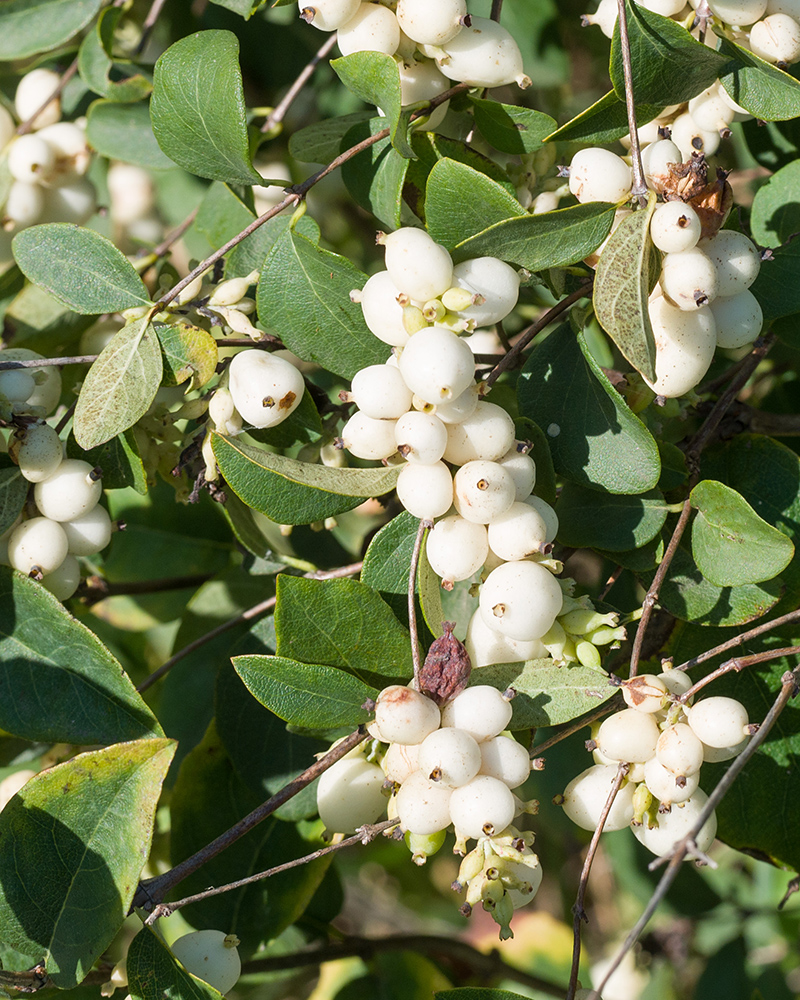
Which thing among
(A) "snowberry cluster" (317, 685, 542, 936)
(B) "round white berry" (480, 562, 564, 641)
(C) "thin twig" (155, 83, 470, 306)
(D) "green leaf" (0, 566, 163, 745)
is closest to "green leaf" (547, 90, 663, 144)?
(C) "thin twig" (155, 83, 470, 306)

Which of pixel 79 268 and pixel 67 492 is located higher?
pixel 79 268

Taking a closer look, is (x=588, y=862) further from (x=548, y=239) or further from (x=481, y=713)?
(x=548, y=239)

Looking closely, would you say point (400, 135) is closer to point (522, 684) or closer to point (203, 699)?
point (522, 684)

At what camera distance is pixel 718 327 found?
731 mm

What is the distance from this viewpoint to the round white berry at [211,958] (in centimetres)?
74

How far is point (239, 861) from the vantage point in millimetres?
986

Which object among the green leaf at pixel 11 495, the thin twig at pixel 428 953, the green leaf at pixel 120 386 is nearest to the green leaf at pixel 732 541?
the green leaf at pixel 120 386

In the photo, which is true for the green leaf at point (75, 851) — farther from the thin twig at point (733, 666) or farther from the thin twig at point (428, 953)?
the thin twig at point (428, 953)

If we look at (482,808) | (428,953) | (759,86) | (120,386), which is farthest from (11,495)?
(428,953)

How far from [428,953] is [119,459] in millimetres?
949

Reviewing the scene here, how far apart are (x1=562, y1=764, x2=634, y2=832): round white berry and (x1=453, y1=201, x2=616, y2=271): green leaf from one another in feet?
1.30

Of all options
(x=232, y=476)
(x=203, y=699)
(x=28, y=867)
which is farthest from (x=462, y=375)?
(x=203, y=699)

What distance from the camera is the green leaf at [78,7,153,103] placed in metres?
1.12

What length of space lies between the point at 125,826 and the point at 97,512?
0.28 meters
